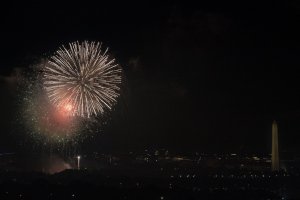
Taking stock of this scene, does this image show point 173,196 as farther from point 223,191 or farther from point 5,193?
point 5,193

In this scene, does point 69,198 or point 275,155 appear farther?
point 275,155

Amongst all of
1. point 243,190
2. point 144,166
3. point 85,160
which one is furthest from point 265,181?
point 85,160

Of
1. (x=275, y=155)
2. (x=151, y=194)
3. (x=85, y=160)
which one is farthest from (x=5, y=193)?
(x=275, y=155)

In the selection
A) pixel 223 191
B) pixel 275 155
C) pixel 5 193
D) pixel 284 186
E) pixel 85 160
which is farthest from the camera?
pixel 85 160

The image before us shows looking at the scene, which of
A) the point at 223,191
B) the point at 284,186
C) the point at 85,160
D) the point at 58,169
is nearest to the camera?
the point at 223,191

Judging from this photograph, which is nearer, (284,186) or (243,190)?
(243,190)

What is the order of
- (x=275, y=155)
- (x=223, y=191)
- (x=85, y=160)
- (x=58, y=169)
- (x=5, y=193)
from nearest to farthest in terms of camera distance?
1. (x=5, y=193)
2. (x=223, y=191)
3. (x=275, y=155)
4. (x=58, y=169)
5. (x=85, y=160)

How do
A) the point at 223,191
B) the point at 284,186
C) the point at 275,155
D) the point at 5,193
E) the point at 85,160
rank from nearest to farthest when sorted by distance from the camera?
the point at 5,193 → the point at 223,191 → the point at 284,186 → the point at 275,155 → the point at 85,160

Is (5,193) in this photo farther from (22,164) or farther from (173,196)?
(22,164)

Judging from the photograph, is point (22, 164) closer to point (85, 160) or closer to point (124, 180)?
point (85, 160)
